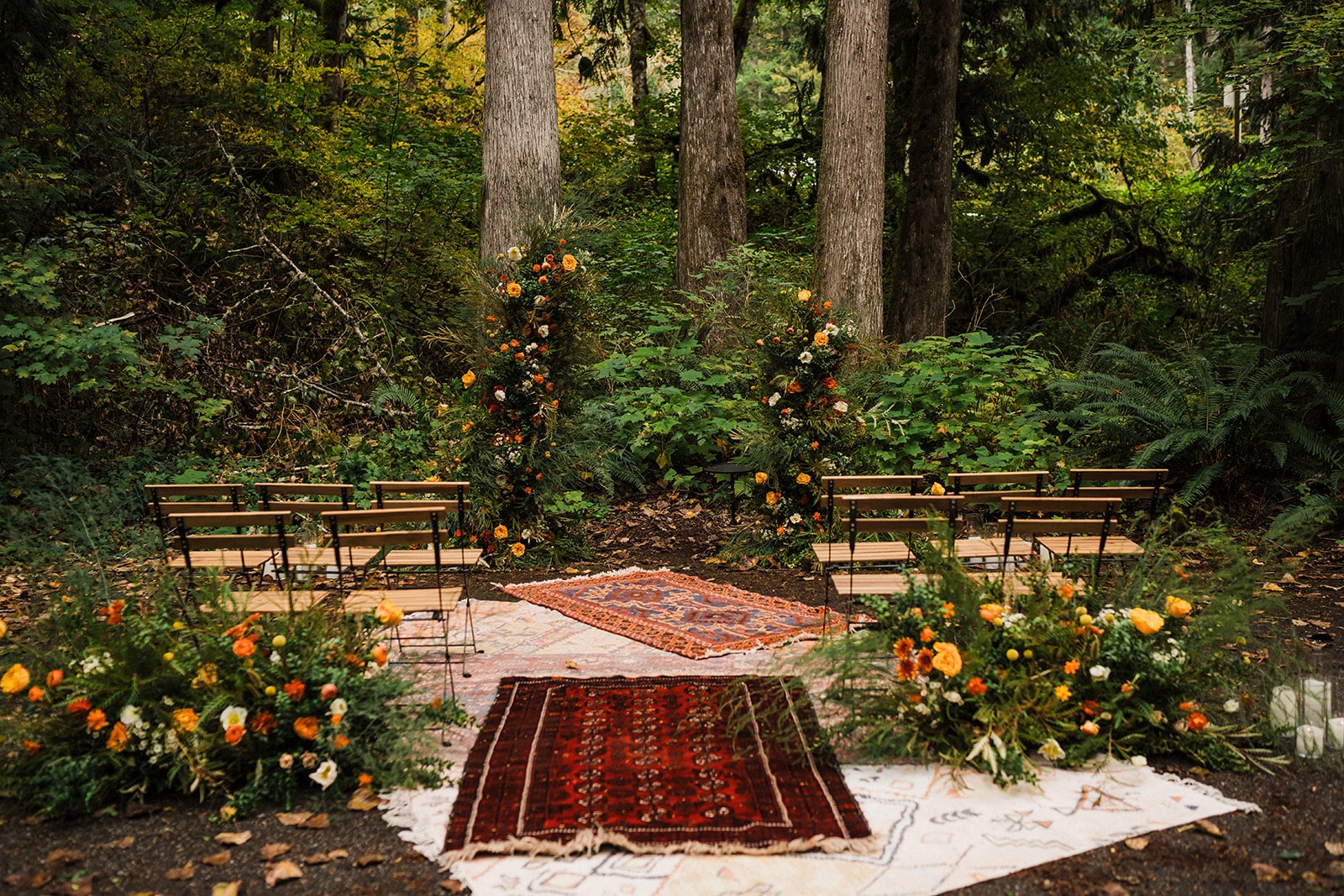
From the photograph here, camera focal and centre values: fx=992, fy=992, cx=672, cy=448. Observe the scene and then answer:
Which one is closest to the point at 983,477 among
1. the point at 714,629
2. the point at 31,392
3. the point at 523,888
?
the point at 714,629

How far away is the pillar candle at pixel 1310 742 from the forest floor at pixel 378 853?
5 centimetres

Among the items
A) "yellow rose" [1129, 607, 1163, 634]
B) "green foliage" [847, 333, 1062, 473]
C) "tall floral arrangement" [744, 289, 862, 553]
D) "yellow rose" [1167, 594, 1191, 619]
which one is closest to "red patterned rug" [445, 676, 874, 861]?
"yellow rose" [1129, 607, 1163, 634]

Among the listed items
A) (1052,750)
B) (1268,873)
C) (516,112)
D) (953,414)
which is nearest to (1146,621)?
(1052,750)

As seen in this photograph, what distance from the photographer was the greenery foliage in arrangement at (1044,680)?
420 cm

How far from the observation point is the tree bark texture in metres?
9.50

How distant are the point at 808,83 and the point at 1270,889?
15617mm

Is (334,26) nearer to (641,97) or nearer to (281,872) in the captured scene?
(641,97)

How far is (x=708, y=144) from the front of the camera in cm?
1241

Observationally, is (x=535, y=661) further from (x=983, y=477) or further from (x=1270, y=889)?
(x=1270, y=889)

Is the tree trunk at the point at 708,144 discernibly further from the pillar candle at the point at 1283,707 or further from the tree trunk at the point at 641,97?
the pillar candle at the point at 1283,707

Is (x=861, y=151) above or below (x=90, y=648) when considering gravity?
above

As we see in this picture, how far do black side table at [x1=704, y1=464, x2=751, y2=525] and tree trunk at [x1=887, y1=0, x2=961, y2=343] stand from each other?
436cm

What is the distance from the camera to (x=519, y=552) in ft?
26.5

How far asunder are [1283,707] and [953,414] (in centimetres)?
554
